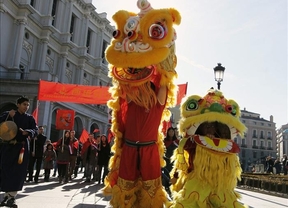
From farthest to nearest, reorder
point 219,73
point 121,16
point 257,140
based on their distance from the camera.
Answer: point 257,140 → point 219,73 → point 121,16

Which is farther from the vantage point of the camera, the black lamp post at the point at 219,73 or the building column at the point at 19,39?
the building column at the point at 19,39

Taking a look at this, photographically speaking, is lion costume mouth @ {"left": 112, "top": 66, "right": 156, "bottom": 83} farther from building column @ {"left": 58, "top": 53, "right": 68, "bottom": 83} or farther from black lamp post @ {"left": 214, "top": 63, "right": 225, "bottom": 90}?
building column @ {"left": 58, "top": 53, "right": 68, "bottom": 83}

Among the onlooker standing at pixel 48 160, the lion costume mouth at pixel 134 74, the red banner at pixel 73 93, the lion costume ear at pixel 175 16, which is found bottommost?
the onlooker standing at pixel 48 160

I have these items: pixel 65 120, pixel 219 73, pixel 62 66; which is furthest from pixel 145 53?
pixel 62 66

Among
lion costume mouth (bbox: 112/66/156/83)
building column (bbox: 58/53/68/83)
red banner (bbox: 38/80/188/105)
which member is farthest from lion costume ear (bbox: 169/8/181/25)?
building column (bbox: 58/53/68/83)

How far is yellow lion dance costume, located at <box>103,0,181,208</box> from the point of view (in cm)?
359

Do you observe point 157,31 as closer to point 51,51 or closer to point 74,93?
point 74,93

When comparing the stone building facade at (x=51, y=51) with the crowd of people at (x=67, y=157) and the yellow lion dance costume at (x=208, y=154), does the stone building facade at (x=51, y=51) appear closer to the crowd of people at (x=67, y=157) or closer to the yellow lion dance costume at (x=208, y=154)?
the crowd of people at (x=67, y=157)

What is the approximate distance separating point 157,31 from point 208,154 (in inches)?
59.5

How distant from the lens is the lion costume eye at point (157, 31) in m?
3.66

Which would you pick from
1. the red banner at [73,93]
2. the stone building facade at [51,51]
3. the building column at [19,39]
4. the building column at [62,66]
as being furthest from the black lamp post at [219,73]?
the building column at [62,66]

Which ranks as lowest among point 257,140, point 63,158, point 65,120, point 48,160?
point 48,160

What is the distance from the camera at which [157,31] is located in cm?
366

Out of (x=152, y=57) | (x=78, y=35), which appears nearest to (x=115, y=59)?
(x=152, y=57)
